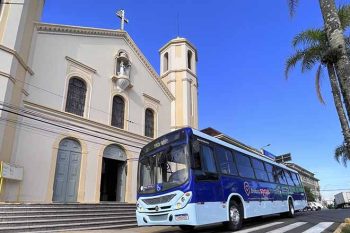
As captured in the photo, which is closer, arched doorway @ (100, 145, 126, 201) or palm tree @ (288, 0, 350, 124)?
palm tree @ (288, 0, 350, 124)

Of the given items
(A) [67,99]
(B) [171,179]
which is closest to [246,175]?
(B) [171,179]

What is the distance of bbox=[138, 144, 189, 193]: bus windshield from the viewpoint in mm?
8609

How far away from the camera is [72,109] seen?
57.3 feet

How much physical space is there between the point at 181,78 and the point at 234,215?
1661 cm

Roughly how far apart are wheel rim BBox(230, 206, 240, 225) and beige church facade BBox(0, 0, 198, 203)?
31.1 ft

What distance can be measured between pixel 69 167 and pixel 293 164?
241 ft

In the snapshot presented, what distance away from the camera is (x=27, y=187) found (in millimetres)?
14180

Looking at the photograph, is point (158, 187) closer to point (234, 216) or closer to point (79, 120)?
point (234, 216)

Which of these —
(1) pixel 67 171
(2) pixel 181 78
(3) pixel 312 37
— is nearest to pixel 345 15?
(3) pixel 312 37

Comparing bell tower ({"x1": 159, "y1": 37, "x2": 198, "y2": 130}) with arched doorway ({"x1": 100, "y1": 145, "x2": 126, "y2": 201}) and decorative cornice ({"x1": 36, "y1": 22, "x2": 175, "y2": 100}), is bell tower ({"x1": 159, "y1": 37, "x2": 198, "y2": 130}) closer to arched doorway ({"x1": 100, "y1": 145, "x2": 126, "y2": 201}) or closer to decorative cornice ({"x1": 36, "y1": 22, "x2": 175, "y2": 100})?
decorative cornice ({"x1": 36, "y1": 22, "x2": 175, "y2": 100})

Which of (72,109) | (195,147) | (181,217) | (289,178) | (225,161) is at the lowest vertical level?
(181,217)

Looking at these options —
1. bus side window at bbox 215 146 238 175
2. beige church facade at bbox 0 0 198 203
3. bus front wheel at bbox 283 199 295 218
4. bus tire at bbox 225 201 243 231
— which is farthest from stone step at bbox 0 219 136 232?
bus front wheel at bbox 283 199 295 218

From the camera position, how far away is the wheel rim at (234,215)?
9.72 metres

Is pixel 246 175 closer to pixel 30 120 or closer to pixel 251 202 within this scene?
pixel 251 202
